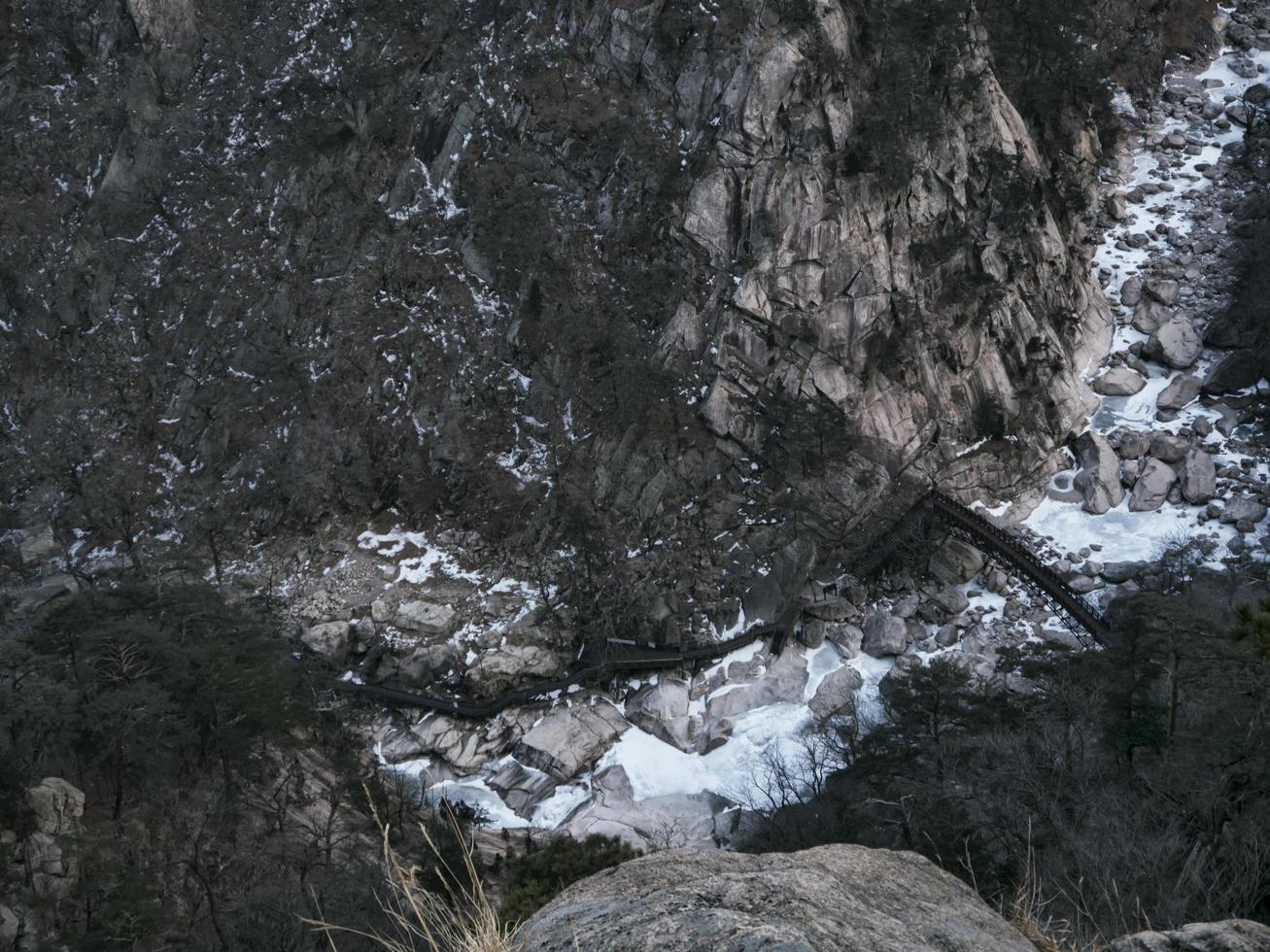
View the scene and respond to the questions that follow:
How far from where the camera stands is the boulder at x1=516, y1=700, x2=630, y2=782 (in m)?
29.0

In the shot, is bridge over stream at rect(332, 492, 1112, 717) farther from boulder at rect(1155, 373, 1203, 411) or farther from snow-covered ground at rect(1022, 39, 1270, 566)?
boulder at rect(1155, 373, 1203, 411)

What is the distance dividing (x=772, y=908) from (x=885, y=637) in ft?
91.6

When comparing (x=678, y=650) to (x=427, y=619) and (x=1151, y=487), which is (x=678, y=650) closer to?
(x=427, y=619)

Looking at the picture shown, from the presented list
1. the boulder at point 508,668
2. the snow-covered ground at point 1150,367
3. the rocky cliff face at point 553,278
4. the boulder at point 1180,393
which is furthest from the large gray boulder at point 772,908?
the boulder at point 1180,393

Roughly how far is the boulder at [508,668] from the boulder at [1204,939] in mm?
27790

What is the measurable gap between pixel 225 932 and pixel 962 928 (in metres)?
18.5

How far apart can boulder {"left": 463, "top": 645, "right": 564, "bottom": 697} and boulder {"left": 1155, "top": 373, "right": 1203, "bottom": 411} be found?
77.8ft

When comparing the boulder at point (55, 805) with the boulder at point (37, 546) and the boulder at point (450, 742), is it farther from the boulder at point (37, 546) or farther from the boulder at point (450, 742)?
the boulder at point (37, 546)

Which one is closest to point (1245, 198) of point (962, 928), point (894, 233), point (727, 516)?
point (894, 233)

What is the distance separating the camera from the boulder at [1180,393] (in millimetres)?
35375

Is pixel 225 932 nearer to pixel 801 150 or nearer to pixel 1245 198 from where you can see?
pixel 801 150

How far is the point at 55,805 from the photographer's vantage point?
19.9 m

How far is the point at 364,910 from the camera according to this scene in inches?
728

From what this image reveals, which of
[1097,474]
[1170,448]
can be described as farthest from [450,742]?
[1170,448]
